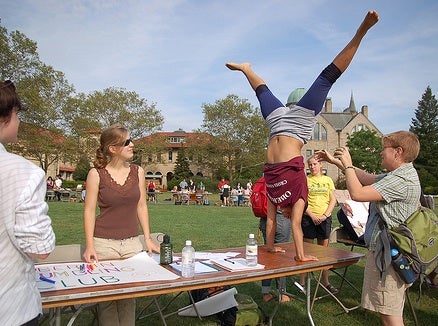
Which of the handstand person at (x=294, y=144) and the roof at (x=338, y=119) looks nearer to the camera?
the handstand person at (x=294, y=144)

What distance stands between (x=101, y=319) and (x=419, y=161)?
5365 centimetres

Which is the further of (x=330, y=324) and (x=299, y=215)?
(x=330, y=324)

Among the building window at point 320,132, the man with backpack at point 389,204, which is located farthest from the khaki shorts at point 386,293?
the building window at point 320,132

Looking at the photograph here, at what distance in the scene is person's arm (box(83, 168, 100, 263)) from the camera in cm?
307

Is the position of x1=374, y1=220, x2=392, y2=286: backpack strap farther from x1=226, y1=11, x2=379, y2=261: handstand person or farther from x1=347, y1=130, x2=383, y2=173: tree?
x1=347, y1=130, x2=383, y2=173: tree

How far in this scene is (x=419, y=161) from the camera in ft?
161

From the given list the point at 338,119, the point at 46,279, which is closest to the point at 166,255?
the point at 46,279

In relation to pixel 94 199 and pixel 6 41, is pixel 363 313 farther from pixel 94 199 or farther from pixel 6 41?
pixel 6 41

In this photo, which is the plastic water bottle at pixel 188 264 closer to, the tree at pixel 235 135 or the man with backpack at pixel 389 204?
the man with backpack at pixel 389 204

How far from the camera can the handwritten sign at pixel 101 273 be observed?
2.43 m

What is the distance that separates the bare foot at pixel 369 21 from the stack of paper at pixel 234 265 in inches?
83.8

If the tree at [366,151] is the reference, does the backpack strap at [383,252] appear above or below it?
below

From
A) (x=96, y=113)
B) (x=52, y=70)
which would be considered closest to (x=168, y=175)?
(x=96, y=113)

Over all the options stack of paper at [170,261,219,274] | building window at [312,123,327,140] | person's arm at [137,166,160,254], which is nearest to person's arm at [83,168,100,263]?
person's arm at [137,166,160,254]
